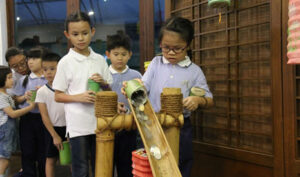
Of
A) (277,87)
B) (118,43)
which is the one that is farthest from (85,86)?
(277,87)

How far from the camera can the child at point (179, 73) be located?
184 centimetres

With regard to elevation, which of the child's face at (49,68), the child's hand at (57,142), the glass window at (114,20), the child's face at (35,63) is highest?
the glass window at (114,20)

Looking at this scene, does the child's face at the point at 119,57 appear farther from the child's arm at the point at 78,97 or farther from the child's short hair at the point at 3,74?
the child's short hair at the point at 3,74

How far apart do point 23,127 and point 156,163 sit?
2103mm

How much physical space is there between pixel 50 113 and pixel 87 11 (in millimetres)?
1667

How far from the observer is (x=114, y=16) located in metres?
3.71

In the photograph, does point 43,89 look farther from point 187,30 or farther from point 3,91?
point 187,30

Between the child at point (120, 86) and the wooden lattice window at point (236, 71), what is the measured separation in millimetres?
649

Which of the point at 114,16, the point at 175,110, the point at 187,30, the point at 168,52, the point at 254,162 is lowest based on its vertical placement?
the point at 254,162

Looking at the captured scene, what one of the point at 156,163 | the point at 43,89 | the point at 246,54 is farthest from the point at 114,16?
the point at 156,163

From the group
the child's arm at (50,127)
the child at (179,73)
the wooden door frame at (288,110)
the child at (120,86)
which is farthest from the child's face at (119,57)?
the wooden door frame at (288,110)

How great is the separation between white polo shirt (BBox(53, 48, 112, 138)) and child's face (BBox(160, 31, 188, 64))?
58 cm

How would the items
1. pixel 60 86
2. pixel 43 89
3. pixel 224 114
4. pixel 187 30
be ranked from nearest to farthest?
pixel 187 30 < pixel 60 86 < pixel 224 114 < pixel 43 89

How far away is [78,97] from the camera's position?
1.94 metres
